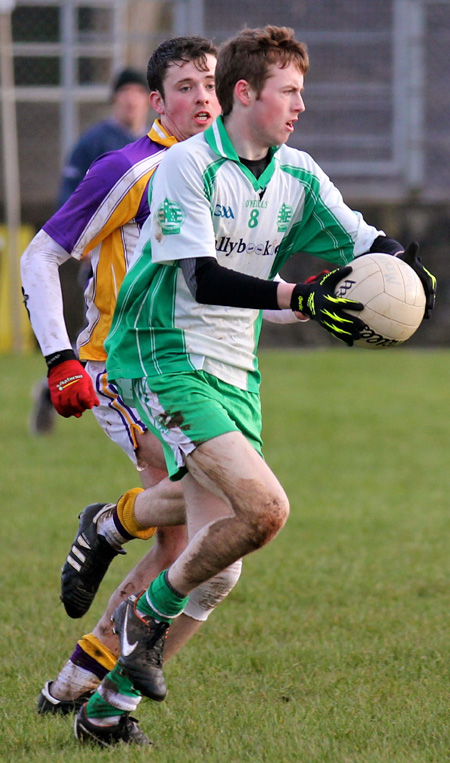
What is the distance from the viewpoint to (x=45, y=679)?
4449 mm

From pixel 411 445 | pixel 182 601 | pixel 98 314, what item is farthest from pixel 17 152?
pixel 182 601

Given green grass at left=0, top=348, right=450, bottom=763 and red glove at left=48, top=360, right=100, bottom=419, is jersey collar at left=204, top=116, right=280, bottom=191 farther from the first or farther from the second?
green grass at left=0, top=348, right=450, bottom=763

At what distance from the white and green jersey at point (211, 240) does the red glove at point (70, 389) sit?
0.16 metres

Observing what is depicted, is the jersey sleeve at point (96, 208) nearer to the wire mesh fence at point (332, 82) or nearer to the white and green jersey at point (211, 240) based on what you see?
the white and green jersey at point (211, 240)

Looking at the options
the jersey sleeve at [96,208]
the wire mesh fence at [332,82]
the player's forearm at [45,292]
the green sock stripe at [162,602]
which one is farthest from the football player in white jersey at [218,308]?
the wire mesh fence at [332,82]

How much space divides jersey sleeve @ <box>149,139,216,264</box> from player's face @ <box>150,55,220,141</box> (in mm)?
756

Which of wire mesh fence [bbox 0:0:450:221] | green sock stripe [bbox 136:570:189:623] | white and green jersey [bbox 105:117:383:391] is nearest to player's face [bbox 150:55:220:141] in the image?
white and green jersey [bbox 105:117:383:391]

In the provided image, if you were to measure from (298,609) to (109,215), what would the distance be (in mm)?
2186

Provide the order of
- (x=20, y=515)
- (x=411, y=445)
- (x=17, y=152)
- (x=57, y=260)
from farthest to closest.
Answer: (x=17, y=152) < (x=411, y=445) < (x=20, y=515) < (x=57, y=260)

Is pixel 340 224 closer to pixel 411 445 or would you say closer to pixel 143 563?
pixel 143 563

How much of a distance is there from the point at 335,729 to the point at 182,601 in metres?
0.66

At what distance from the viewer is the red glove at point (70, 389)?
4.07 metres

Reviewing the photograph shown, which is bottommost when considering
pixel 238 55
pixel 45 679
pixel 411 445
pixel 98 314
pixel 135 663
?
pixel 411 445

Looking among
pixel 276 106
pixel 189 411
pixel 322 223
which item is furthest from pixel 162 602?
pixel 276 106
